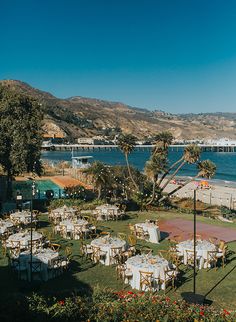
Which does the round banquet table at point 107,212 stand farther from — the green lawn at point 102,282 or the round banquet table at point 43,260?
the round banquet table at point 43,260

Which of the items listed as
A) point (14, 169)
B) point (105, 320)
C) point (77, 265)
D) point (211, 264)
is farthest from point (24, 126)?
point (105, 320)

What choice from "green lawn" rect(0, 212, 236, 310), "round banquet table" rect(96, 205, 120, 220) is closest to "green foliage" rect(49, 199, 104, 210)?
"round banquet table" rect(96, 205, 120, 220)

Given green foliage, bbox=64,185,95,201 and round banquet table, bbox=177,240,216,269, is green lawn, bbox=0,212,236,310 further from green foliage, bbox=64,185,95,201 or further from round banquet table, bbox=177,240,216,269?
green foliage, bbox=64,185,95,201

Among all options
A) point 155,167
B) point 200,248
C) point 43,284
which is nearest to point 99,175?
point 155,167

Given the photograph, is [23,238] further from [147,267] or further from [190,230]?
[190,230]

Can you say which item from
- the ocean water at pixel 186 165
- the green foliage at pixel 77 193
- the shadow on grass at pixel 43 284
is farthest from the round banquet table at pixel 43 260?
the ocean water at pixel 186 165

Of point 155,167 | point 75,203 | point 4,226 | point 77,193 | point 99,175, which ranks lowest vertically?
point 75,203
